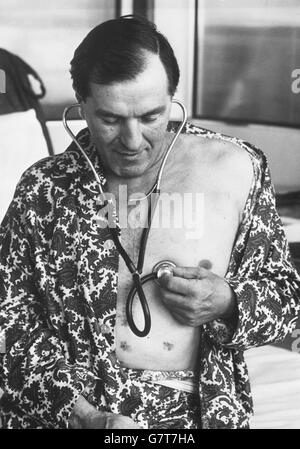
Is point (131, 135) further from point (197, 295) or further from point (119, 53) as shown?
point (197, 295)

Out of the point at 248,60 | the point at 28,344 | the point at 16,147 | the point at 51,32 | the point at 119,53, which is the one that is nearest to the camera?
the point at 119,53

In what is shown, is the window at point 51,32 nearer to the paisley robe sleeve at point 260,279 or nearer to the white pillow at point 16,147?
the white pillow at point 16,147

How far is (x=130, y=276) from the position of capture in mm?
1219

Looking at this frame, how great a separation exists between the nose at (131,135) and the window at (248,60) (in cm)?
132

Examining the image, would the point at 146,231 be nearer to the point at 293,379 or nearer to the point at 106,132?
the point at 106,132

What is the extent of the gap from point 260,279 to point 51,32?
4.71 ft

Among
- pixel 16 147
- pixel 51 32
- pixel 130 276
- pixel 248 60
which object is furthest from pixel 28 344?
pixel 248 60

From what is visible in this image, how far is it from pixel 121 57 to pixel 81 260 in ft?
1.04

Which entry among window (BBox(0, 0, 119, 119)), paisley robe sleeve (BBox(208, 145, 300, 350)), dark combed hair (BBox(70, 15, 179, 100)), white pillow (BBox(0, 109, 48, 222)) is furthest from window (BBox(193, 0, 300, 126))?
dark combed hair (BBox(70, 15, 179, 100))

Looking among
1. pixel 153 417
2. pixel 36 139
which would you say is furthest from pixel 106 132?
pixel 36 139

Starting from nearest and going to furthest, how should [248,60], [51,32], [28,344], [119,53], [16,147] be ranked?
1. [119,53]
2. [28,344]
3. [16,147]
4. [51,32]
5. [248,60]

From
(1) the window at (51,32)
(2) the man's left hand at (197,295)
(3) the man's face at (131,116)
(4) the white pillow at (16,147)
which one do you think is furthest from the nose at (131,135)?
(1) the window at (51,32)

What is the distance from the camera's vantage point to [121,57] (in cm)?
109

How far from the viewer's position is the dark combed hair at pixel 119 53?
3.59ft
